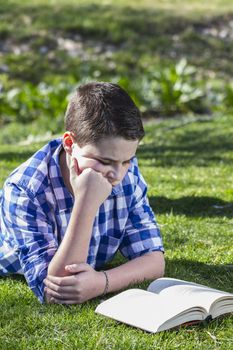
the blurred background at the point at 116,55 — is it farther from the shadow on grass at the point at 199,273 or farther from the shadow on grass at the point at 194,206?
the shadow on grass at the point at 199,273

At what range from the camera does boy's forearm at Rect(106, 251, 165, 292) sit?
3.90 meters

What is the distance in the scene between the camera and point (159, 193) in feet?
21.5

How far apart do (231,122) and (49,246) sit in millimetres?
7169

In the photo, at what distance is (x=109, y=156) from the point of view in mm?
3633

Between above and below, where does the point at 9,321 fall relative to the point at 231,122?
above

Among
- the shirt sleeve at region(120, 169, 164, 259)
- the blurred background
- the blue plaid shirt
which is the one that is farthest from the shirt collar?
the blurred background

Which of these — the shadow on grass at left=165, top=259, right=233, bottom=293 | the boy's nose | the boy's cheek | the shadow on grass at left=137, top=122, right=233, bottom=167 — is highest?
the boy's cheek

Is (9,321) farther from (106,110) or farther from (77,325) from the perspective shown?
(106,110)

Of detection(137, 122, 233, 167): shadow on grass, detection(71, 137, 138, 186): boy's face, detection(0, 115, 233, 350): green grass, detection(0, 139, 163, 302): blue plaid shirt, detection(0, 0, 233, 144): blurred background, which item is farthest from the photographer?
detection(0, 0, 233, 144): blurred background

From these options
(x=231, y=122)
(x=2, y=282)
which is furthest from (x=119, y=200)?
(x=231, y=122)

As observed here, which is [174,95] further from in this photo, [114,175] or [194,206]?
[114,175]

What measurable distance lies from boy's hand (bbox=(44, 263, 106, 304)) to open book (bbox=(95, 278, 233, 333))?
0.16m

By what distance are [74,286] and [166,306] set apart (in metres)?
0.49

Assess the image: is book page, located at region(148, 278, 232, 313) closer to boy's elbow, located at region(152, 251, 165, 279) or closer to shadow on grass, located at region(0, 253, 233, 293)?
boy's elbow, located at region(152, 251, 165, 279)
